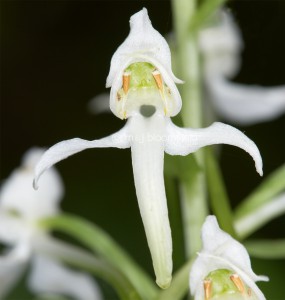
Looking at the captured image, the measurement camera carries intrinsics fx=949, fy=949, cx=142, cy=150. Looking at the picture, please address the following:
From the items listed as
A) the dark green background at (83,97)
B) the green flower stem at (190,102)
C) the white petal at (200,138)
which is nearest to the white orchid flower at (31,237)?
the green flower stem at (190,102)

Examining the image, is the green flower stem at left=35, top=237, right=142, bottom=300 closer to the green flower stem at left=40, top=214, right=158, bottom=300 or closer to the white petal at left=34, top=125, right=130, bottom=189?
the green flower stem at left=40, top=214, right=158, bottom=300

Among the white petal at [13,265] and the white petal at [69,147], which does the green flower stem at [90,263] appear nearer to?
the white petal at [13,265]

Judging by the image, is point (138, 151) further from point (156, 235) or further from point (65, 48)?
point (65, 48)

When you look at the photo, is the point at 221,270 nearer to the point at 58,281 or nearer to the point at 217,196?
the point at 217,196

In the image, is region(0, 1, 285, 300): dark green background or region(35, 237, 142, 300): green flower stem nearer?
region(35, 237, 142, 300): green flower stem

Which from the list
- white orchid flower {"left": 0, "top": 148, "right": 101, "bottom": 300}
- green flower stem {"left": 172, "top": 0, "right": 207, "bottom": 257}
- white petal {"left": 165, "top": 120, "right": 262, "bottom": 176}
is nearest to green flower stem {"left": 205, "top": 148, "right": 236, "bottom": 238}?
green flower stem {"left": 172, "top": 0, "right": 207, "bottom": 257}

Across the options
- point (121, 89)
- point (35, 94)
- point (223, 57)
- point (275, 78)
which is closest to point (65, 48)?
point (35, 94)
